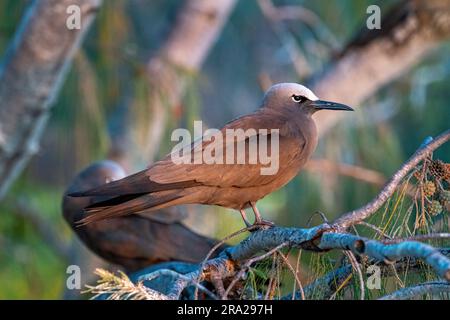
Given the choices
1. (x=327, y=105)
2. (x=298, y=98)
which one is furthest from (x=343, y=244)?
(x=298, y=98)

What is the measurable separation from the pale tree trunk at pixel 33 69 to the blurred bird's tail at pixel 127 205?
5.32ft

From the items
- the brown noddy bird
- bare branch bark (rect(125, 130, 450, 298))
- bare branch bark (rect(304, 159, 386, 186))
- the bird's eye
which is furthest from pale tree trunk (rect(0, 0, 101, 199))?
bare branch bark (rect(304, 159, 386, 186))

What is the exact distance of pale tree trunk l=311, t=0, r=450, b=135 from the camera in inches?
224

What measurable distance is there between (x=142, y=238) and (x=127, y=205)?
144 centimetres

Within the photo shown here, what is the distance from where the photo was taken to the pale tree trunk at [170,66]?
5.88 metres

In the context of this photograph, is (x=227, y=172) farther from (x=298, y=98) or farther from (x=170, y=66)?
(x=170, y=66)

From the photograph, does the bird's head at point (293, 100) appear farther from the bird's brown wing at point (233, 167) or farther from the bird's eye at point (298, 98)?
the bird's brown wing at point (233, 167)

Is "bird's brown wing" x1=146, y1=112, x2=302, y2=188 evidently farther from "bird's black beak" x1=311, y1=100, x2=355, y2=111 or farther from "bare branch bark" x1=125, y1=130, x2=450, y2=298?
"bare branch bark" x1=125, y1=130, x2=450, y2=298

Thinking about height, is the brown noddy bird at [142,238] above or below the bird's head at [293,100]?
below

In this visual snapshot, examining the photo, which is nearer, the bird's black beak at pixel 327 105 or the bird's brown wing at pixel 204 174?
the bird's brown wing at pixel 204 174

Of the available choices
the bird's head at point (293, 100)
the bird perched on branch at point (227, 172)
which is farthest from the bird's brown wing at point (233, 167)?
the bird's head at point (293, 100)

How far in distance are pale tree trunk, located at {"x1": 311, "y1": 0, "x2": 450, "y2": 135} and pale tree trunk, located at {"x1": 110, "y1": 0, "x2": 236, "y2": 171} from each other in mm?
1005
